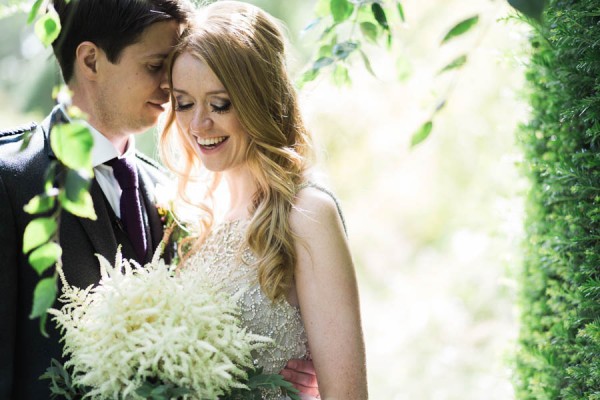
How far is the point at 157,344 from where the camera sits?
72.2 inches

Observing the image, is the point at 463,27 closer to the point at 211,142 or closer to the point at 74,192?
the point at 74,192

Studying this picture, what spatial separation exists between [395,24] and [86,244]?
1.56 metres

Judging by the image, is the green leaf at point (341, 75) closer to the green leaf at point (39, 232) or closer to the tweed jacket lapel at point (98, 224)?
the tweed jacket lapel at point (98, 224)

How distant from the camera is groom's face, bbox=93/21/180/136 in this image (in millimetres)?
2768

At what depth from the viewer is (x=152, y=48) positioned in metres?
2.77

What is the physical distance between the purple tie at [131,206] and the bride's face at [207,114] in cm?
36

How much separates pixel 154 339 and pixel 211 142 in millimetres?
940

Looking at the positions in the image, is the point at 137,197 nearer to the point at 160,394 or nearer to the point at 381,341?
the point at 160,394

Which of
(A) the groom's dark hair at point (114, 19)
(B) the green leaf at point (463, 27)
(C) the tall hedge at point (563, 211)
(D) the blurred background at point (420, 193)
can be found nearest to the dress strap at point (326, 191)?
(C) the tall hedge at point (563, 211)

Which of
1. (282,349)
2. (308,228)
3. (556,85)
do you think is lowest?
(282,349)

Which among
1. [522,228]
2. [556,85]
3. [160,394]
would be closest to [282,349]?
[160,394]

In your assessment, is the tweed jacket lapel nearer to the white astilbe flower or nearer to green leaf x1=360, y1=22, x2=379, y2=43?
the white astilbe flower

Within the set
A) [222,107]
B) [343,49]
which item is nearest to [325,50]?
[343,49]

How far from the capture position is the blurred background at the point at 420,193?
738 centimetres
